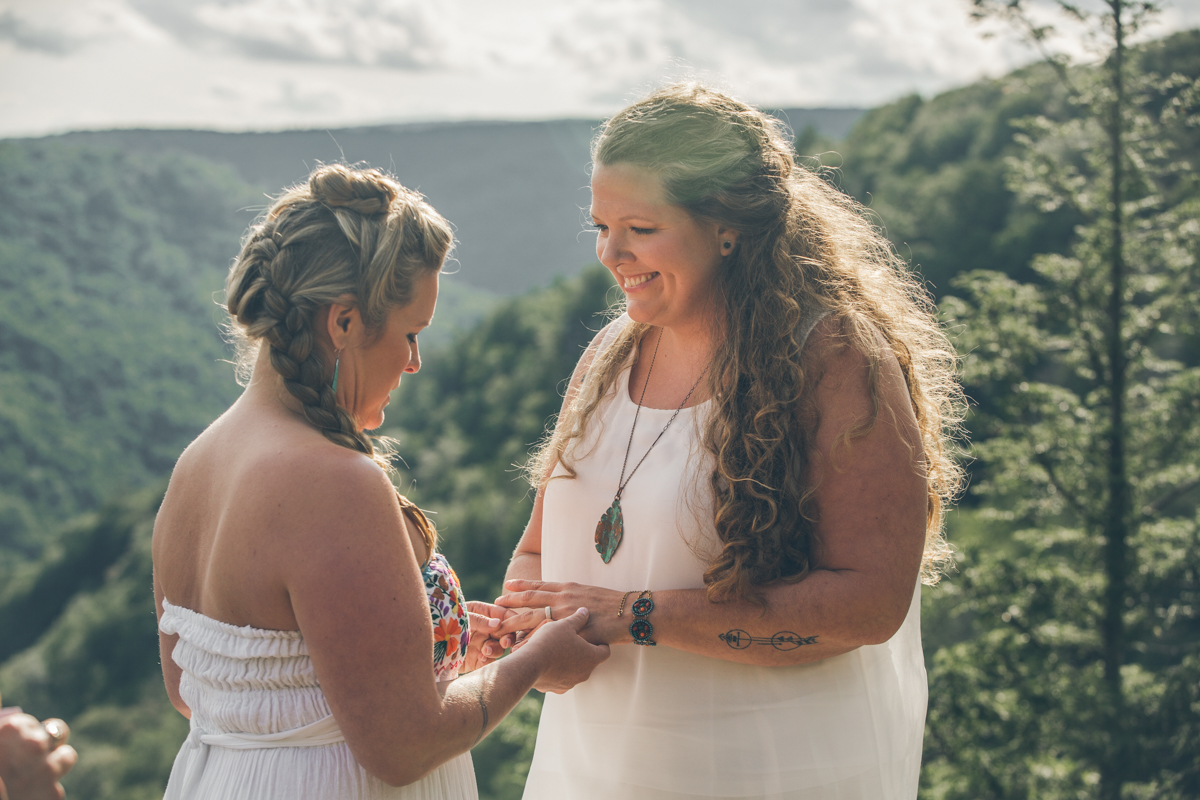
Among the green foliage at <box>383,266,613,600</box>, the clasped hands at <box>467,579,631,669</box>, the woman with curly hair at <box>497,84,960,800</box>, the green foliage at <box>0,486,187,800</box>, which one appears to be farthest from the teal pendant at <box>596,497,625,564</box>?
the green foliage at <box>0,486,187,800</box>

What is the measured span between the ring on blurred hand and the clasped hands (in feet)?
3.11

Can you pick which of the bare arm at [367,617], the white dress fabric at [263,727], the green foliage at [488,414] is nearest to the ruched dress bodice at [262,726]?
the white dress fabric at [263,727]

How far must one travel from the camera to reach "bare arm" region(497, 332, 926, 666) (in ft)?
6.23

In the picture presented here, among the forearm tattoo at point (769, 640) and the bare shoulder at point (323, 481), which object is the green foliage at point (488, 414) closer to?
the forearm tattoo at point (769, 640)

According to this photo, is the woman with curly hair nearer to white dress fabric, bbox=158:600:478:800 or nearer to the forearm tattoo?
the forearm tattoo

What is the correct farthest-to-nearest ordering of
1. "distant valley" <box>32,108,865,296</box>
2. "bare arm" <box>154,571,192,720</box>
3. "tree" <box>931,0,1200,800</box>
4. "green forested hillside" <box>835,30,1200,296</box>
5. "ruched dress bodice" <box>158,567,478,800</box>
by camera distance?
"distant valley" <box>32,108,865,296</box>, "green forested hillside" <box>835,30,1200,296</box>, "tree" <box>931,0,1200,800</box>, "bare arm" <box>154,571,192,720</box>, "ruched dress bodice" <box>158,567,478,800</box>

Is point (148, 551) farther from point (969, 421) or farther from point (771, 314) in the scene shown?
point (771, 314)

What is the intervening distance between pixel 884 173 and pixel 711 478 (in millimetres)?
46618

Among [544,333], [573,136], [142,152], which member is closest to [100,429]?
[142,152]

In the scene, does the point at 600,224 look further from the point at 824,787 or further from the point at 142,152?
the point at 142,152

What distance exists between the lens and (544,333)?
54156mm

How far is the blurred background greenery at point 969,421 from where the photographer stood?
6.83 metres

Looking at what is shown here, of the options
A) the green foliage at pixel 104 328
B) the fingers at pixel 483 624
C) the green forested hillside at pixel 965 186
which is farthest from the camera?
the green foliage at pixel 104 328

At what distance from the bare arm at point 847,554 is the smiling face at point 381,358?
849mm
